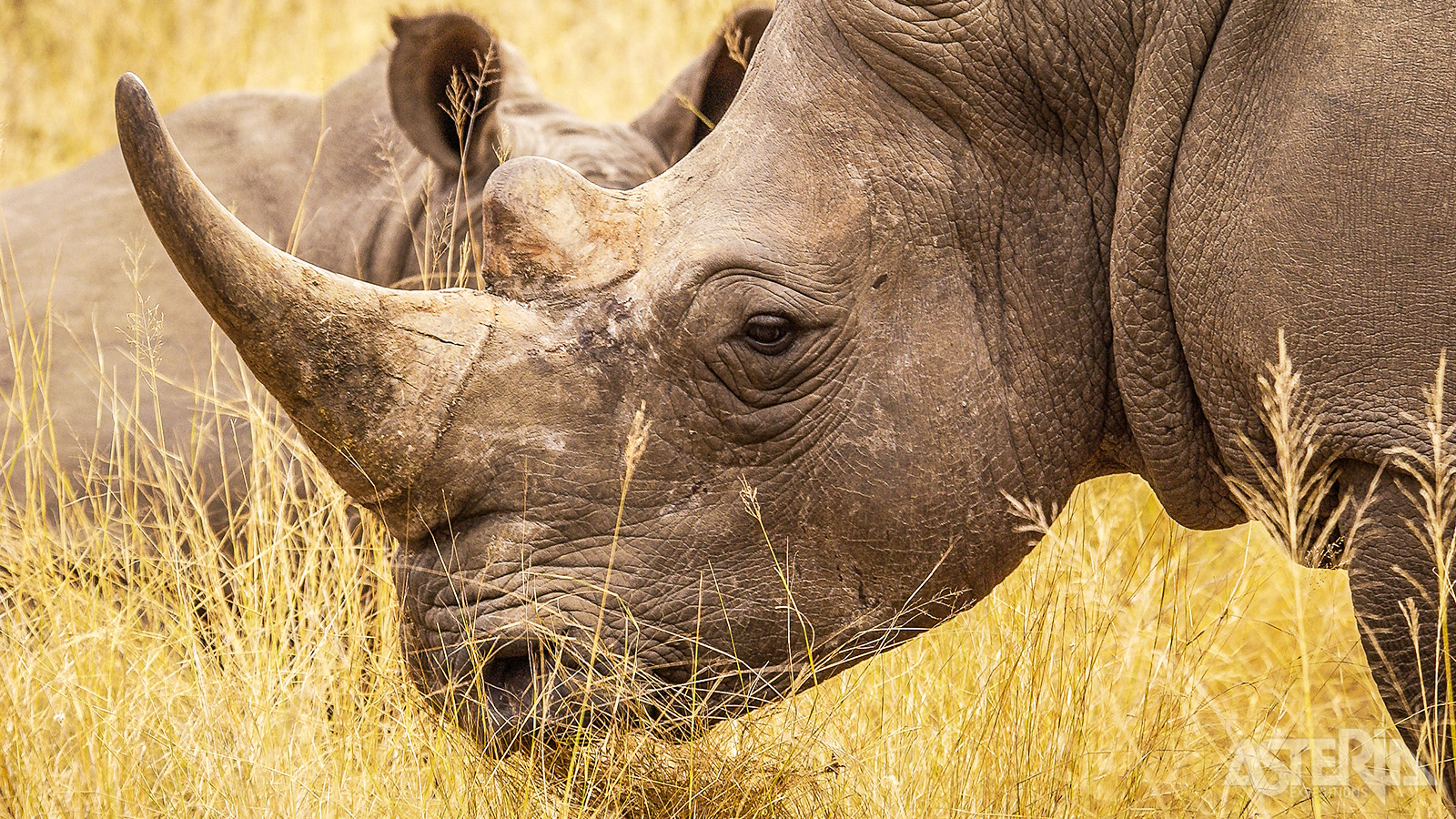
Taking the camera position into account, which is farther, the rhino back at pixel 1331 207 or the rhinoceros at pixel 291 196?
the rhinoceros at pixel 291 196

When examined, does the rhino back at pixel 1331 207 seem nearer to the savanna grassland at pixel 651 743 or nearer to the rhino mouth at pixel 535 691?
the savanna grassland at pixel 651 743

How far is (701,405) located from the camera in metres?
2.60

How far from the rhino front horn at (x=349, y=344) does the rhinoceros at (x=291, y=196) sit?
1391 millimetres

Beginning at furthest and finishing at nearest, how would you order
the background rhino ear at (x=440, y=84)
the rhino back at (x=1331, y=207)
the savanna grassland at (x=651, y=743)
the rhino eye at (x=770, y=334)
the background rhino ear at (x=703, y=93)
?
the background rhino ear at (x=703, y=93), the background rhino ear at (x=440, y=84), the savanna grassland at (x=651, y=743), the rhino eye at (x=770, y=334), the rhino back at (x=1331, y=207)

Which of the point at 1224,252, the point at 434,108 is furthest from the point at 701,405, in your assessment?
the point at 434,108

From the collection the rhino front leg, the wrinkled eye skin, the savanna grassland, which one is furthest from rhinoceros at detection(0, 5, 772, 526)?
the rhino front leg

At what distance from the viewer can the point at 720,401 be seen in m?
2.60

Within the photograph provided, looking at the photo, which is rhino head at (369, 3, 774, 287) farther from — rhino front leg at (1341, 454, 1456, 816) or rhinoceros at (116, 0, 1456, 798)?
rhino front leg at (1341, 454, 1456, 816)

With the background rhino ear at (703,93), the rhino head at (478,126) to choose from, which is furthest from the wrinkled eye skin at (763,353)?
the background rhino ear at (703,93)

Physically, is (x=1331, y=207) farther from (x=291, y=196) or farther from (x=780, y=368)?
(x=291, y=196)

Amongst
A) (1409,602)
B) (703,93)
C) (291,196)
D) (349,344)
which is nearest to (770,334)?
(349,344)

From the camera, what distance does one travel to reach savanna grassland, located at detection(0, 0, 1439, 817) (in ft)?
9.41

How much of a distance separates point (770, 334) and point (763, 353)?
33mm

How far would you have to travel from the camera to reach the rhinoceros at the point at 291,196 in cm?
431
